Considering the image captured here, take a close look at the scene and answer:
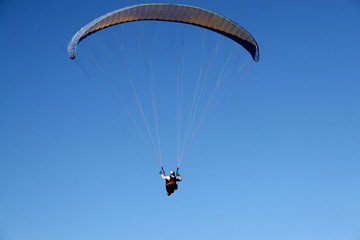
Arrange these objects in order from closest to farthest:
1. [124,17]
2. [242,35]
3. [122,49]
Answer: [122,49] < [124,17] < [242,35]

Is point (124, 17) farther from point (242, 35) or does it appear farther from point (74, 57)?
point (242, 35)

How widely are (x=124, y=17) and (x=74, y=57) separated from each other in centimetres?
283

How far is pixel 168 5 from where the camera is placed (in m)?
24.8

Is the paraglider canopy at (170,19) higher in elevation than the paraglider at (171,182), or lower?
higher

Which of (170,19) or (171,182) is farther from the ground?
(170,19)

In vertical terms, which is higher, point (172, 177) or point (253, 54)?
point (253, 54)

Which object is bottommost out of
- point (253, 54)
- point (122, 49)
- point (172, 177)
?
point (172, 177)

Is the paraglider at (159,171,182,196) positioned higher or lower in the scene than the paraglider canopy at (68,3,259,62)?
lower

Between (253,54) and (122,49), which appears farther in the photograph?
(253,54)

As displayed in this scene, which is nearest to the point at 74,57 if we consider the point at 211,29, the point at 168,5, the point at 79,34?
the point at 79,34

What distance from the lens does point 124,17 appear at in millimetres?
24516

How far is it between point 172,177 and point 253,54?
23.1 ft

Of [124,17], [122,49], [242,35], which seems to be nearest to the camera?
[122,49]

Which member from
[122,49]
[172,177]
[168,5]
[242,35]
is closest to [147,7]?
[168,5]
